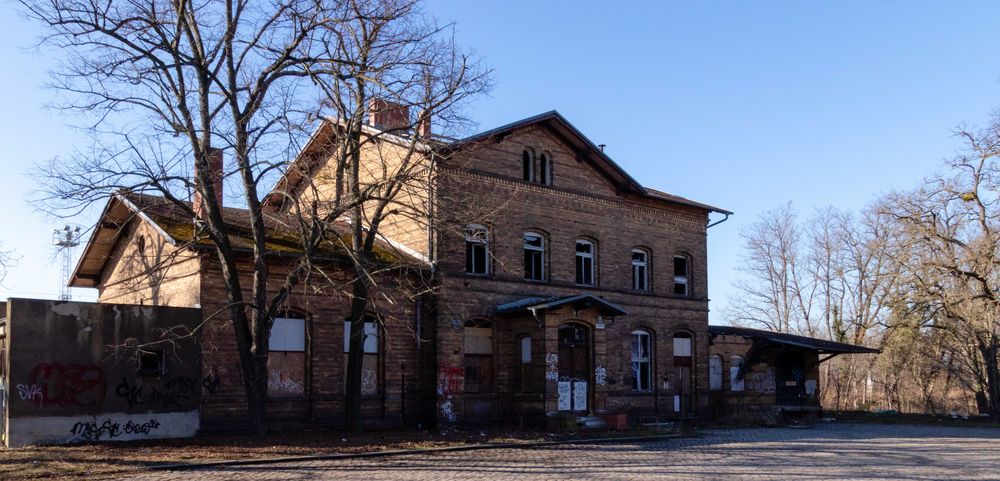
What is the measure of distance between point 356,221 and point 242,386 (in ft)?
15.1

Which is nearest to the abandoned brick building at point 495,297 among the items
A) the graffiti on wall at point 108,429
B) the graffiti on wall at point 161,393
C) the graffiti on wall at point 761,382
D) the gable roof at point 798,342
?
the graffiti on wall at point 161,393

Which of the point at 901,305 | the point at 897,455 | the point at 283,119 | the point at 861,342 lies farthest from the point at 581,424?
the point at 861,342

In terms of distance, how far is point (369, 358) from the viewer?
75.8 ft

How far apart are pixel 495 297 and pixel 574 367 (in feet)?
10.1

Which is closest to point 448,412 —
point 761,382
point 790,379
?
point 761,382

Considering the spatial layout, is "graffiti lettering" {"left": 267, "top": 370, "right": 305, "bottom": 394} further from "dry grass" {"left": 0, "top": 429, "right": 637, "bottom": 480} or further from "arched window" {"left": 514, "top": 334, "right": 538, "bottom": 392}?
"arched window" {"left": 514, "top": 334, "right": 538, "bottom": 392}

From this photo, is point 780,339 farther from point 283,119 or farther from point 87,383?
point 87,383

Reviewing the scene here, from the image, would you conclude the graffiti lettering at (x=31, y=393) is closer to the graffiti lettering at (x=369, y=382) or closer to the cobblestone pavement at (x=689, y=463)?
the cobblestone pavement at (x=689, y=463)

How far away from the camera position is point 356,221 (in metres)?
20.0

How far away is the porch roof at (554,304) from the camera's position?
78.0ft

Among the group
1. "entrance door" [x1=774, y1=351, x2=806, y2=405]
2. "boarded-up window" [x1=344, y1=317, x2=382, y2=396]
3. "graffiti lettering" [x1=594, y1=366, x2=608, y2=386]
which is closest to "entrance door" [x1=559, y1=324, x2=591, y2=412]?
"graffiti lettering" [x1=594, y1=366, x2=608, y2=386]

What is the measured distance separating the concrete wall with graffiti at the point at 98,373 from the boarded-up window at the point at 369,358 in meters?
3.97

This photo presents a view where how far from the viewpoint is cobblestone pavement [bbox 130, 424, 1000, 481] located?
14.6m

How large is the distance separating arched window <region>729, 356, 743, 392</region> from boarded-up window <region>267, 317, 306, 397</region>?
16.5 metres
